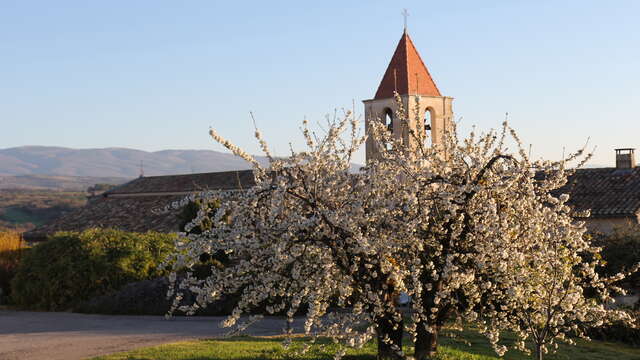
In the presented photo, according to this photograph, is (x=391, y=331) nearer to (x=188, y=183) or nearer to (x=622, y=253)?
(x=622, y=253)

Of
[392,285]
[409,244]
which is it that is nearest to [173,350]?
[392,285]

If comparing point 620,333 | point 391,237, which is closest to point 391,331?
point 391,237

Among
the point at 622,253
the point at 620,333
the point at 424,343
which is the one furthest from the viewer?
the point at 622,253

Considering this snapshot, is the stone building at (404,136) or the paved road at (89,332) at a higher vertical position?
the stone building at (404,136)

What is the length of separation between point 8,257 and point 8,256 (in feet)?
0.11

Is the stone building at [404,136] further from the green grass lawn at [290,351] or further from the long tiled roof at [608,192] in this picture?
the green grass lawn at [290,351]

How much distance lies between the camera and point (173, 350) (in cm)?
1399

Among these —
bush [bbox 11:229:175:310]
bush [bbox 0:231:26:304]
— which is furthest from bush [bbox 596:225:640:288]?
bush [bbox 0:231:26:304]

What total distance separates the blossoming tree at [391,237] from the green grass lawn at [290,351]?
2.25 m

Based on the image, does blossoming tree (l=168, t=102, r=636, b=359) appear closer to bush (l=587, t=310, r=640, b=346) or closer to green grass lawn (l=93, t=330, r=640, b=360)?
green grass lawn (l=93, t=330, r=640, b=360)

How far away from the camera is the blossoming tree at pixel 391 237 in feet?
33.9

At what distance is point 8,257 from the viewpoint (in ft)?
88.0

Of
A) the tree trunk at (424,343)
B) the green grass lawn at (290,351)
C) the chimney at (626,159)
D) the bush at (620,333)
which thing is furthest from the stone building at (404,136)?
the tree trunk at (424,343)

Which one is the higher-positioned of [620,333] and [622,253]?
[622,253]
